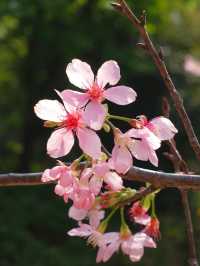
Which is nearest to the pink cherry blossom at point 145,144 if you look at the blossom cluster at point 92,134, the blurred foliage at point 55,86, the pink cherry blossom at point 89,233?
the blossom cluster at point 92,134

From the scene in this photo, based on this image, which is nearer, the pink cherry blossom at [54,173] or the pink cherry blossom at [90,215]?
the pink cherry blossom at [54,173]

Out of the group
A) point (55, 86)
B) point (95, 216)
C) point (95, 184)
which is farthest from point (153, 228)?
point (55, 86)

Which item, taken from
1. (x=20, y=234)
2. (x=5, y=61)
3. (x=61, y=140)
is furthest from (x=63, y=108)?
(x=5, y=61)

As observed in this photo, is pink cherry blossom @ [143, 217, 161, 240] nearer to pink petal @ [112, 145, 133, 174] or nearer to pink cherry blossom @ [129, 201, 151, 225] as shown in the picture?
A: pink cherry blossom @ [129, 201, 151, 225]

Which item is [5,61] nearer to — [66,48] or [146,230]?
[66,48]

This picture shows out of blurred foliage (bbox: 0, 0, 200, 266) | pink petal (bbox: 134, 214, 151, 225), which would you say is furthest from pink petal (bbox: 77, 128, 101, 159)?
blurred foliage (bbox: 0, 0, 200, 266)

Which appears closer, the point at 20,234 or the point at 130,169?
the point at 130,169

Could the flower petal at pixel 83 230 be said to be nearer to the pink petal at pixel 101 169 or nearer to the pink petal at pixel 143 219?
the pink petal at pixel 143 219

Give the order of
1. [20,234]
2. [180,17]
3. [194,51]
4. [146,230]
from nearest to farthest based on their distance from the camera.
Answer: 1. [146,230]
2. [20,234]
3. [194,51]
4. [180,17]
